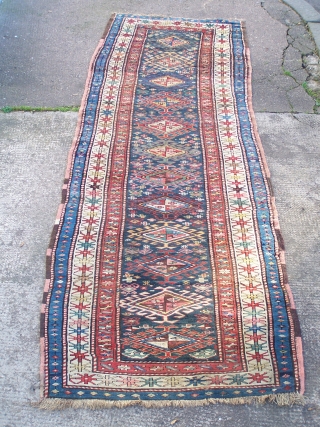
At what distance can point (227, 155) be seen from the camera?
5316 mm

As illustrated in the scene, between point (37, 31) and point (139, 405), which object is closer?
point (139, 405)

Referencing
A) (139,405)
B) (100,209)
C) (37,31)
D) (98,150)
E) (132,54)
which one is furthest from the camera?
(37,31)

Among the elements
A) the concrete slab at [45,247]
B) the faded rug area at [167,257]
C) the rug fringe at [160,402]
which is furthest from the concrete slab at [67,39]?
the rug fringe at [160,402]

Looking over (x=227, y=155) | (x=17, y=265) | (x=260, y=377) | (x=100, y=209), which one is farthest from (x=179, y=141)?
(x=260, y=377)

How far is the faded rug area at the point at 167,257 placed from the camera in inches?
144

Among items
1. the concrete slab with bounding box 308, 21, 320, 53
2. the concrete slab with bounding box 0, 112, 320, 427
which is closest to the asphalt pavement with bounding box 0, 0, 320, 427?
the concrete slab with bounding box 0, 112, 320, 427

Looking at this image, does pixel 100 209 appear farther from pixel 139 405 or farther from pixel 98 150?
pixel 139 405

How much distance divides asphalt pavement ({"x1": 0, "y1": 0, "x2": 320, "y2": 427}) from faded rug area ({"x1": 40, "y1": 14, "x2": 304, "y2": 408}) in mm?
98

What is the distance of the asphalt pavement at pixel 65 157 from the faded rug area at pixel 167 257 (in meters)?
0.10

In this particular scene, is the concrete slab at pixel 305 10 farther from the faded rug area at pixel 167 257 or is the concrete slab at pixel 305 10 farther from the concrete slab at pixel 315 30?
the faded rug area at pixel 167 257

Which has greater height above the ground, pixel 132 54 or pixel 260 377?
pixel 132 54

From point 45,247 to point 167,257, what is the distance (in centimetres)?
97

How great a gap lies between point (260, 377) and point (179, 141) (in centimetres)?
259

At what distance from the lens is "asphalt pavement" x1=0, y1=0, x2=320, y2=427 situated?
349 centimetres
